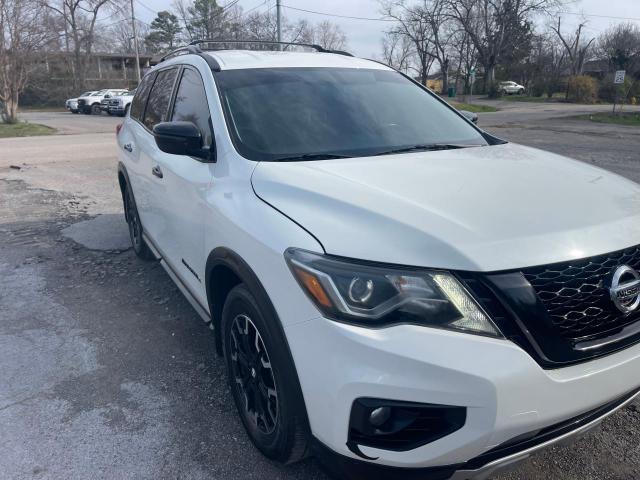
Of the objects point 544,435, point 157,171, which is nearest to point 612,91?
point 157,171

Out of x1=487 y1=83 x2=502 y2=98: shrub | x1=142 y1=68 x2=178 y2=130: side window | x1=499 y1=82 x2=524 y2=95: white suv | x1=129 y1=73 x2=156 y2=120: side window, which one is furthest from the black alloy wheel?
x1=499 y1=82 x2=524 y2=95: white suv

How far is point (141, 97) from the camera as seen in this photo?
191 inches

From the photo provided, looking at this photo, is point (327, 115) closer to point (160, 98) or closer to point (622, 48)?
point (160, 98)

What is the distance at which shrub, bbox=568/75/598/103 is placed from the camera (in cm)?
4281

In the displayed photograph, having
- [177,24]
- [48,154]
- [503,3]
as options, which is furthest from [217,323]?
[177,24]

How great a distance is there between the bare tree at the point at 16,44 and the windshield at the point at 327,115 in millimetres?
22287

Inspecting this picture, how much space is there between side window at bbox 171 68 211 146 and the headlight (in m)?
1.42

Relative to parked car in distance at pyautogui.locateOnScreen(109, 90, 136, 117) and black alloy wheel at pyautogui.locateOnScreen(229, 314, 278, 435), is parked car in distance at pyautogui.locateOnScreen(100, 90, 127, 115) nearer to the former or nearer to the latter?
parked car in distance at pyautogui.locateOnScreen(109, 90, 136, 117)

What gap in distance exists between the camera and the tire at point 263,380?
1.95 meters

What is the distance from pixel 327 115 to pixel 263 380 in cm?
154

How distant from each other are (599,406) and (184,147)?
2.20 m

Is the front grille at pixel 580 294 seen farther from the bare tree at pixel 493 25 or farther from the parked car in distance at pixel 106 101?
the bare tree at pixel 493 25

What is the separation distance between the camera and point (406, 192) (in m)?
2.12

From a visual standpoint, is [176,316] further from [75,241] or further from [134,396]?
[75,241]
